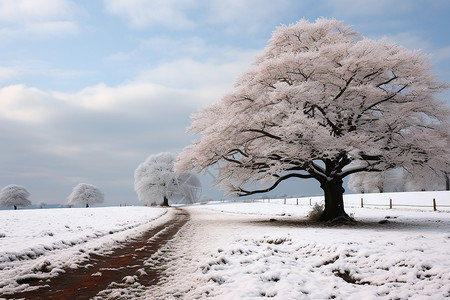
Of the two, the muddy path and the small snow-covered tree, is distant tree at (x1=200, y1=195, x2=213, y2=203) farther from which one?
the muddy path

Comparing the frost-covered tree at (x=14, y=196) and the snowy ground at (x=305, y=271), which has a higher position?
the snowy ground at (x=305, y=271)

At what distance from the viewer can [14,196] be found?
234ft

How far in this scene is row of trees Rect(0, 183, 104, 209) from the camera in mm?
70562

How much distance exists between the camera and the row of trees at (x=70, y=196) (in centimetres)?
7056

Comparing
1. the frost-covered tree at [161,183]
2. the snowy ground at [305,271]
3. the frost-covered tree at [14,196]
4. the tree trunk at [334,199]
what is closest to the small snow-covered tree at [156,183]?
the frost-covered tree at [161,183]

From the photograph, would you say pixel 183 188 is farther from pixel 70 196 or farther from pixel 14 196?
pixel 14 196

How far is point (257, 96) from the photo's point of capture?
48.8 feet

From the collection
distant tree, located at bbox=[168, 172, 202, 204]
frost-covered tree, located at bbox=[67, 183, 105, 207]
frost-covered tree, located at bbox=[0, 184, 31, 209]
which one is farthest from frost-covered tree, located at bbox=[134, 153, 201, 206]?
frost-covered tree, located at bbox=[0, 184, 31, 209]

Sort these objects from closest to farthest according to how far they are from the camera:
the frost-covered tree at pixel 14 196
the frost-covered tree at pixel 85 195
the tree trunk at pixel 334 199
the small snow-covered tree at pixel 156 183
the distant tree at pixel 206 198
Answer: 1. the tree trunk at pixel 334 199
2. the small snow-covered tree at pixel 156 183
3. the frost-covered tree at pixel 14 196
4. the frost-covered tree at pixel 85 195
5. the distant tree at pixel 206 198

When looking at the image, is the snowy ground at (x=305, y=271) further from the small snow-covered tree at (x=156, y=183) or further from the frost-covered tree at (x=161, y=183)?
the small snow-covered tree at (x=156, y=183)

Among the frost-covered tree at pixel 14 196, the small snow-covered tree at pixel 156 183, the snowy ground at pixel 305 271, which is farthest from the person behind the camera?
the frost-covered tree at pixel 14 196

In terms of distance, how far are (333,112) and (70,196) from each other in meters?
80.9

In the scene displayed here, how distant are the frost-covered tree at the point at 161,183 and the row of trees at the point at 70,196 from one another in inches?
874

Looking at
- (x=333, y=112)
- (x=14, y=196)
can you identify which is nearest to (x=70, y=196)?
(x=14, y=196)
